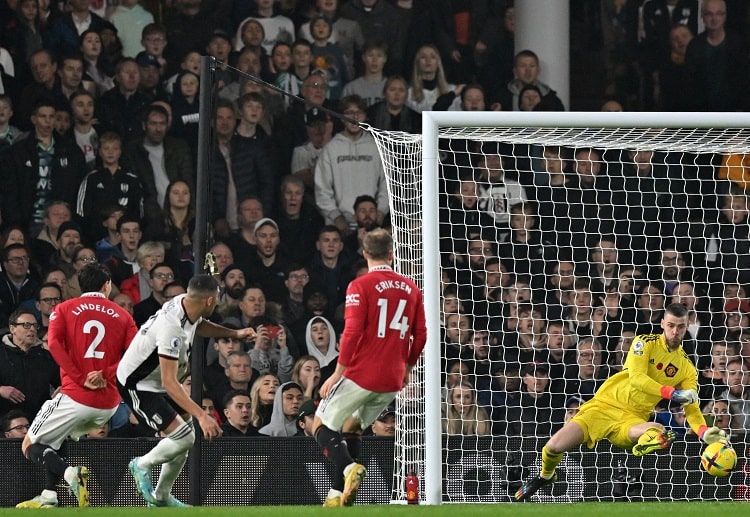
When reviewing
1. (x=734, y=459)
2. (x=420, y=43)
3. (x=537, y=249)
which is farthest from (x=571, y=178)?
(x=734, y=459)

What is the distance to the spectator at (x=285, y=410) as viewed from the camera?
10.0m

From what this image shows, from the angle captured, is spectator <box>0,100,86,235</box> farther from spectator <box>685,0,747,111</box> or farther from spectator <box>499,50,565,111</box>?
spectator <box>685,0,747,111</box>

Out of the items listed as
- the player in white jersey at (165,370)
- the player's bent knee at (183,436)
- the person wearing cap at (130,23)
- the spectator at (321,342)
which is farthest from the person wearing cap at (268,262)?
the player's bent knee at (183,436)

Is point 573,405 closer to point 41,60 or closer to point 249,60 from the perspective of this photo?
point 249,60

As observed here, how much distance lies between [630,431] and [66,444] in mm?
3630

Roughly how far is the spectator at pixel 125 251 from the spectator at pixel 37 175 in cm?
58

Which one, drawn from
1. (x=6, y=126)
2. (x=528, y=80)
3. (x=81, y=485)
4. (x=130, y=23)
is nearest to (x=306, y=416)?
(x=81, y=485)

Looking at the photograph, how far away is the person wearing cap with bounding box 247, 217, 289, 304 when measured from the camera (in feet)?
36.1

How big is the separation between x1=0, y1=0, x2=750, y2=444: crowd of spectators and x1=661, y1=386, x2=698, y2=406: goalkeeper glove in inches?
50.2

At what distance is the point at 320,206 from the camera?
456 inches

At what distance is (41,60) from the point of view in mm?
11703

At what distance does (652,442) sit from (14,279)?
16.8ft

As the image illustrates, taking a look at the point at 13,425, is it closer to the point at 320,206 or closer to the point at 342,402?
the point at 342,402

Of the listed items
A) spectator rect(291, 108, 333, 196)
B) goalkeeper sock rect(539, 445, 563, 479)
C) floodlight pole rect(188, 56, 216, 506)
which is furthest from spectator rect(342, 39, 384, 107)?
goalkeeper sock rect(539, 445, 563, 479)
